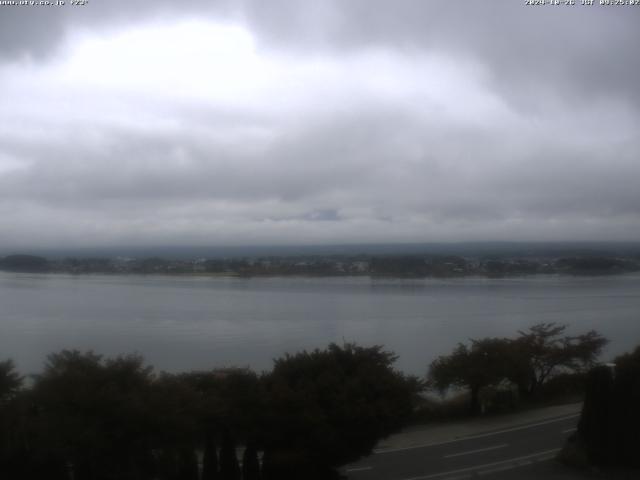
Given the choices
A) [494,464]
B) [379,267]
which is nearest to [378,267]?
[379,267]

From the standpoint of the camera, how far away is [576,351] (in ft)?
62.5

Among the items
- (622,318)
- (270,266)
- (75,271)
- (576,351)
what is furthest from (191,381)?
(270,266)

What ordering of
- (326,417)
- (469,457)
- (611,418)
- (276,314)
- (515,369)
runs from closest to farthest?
1. (326,417)
2. (611,418)
3. (469,457)
4. (515,369)
5. (276,314)

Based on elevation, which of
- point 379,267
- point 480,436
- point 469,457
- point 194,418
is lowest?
point 480,436

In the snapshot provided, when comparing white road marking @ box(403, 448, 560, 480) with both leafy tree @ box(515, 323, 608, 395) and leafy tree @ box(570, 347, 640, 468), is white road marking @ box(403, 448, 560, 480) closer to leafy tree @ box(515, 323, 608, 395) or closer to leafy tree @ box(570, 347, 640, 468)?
leafy tree @ box(570, 347, 640, 468)

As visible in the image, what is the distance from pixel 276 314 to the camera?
2902cm

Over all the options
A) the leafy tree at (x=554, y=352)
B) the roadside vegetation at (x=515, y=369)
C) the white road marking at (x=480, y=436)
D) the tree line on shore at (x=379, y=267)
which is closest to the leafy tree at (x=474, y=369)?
the roadside vegetation at (x=515, y=369)

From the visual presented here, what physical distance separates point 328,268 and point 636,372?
30823mm

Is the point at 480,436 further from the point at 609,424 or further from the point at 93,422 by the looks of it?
the point at 93,422

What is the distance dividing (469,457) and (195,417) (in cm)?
489

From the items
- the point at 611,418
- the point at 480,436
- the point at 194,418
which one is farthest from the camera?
the point at 480,436

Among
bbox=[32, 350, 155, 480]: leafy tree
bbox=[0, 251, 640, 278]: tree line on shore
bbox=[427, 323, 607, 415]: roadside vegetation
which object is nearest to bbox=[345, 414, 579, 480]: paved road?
bbox=[427, 323, 607, 415]: roadside vegetation

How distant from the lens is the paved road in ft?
33.3

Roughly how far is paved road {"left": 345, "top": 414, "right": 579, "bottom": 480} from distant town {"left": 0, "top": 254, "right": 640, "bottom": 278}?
25448 millimetres
